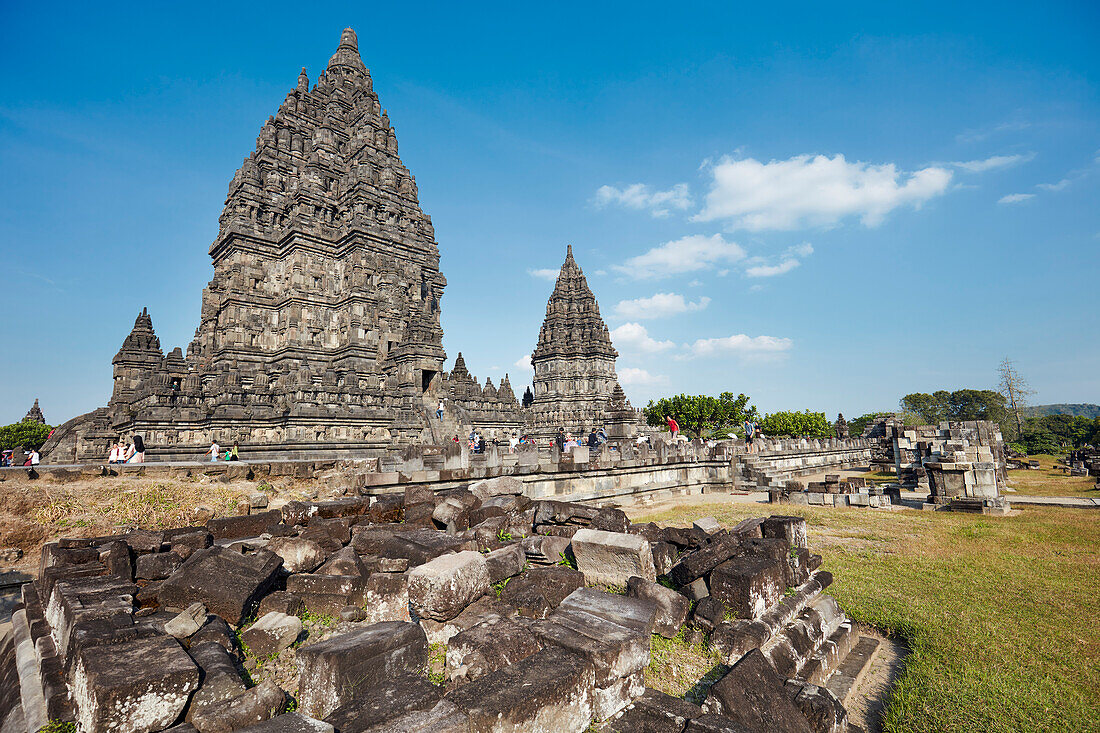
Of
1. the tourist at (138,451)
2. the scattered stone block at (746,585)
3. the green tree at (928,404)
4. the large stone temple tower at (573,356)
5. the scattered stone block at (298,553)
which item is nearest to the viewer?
the scattered stone block at (746,585)

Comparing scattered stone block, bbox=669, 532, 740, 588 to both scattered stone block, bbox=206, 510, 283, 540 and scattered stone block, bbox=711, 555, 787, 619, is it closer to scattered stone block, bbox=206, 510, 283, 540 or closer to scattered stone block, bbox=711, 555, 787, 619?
scattered stone block, bbox=711, 555, 787, 619

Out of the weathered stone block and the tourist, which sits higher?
the tourist

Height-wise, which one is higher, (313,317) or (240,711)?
(313,317)

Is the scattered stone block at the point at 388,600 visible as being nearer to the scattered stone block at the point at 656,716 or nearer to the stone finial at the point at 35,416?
the scattered stone block at the point at 656,716

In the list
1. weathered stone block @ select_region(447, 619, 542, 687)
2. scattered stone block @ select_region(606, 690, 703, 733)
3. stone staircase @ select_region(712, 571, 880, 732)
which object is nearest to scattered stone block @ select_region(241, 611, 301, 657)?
weathered stone block @ select_region(447, 619, 542, 687)

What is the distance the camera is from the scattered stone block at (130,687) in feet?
7.89

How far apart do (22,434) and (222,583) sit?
1924 inches

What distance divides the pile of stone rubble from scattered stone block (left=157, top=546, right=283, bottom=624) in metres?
0.02

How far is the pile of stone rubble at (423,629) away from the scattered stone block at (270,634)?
0.05 ft

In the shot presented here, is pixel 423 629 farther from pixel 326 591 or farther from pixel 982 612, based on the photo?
pixel 982 612

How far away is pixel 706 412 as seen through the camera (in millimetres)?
57656

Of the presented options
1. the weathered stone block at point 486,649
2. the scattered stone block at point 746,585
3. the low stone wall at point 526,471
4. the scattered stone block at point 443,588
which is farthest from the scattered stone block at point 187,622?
the low stone wall at point 526,471

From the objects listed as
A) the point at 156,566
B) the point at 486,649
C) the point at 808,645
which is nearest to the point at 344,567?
the point at 156,566

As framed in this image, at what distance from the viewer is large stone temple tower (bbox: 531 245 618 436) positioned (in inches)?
1845
